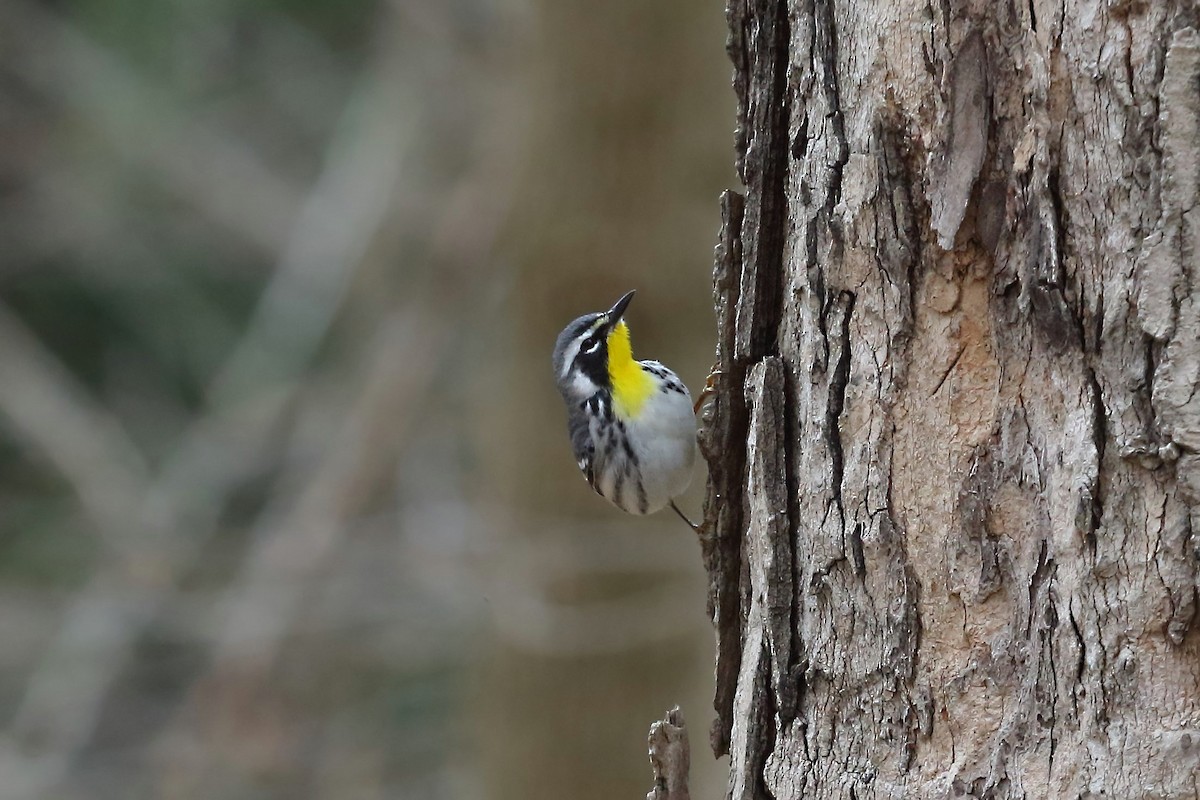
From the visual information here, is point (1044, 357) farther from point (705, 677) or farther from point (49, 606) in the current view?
point (49, 606)

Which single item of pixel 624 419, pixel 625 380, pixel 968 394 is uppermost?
pixel 625 380

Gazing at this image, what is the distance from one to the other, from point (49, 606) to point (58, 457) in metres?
1.67

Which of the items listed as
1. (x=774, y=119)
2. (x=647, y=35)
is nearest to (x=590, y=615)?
(x=647, y=35)

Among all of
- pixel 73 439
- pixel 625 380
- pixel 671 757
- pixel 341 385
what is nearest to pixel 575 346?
pixel 625 380

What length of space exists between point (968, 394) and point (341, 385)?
23.8ft

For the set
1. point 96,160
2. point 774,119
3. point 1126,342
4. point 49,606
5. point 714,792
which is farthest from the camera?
point 96,160

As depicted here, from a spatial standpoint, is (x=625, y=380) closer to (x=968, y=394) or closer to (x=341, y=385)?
(x=968, y=394)

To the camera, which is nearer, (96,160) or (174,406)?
(96,160)

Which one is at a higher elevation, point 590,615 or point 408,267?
point 408,267

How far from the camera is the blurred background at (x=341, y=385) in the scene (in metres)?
5.68

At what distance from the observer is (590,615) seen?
226 inches

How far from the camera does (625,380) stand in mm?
4473

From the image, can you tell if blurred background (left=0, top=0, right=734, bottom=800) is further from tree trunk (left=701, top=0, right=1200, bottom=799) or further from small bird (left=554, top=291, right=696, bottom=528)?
tree trunk (left=701, top=0, right=1200, bottom=799)

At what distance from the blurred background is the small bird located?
74cm
